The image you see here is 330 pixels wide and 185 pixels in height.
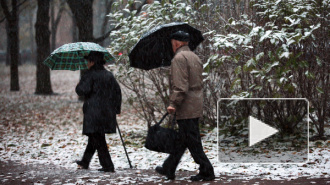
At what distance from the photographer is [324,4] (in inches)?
274

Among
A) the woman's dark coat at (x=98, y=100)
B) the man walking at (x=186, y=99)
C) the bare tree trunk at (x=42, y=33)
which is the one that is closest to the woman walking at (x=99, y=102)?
the woman's dark coat at (x=98, y=100)

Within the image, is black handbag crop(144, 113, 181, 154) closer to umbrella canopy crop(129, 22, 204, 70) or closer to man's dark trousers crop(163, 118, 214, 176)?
man's dark trousers crop(163, 118, 214, 176)

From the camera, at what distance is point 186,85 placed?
523 centimetres

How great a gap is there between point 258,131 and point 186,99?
217 cm

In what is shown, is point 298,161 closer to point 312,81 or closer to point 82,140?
point 312,81

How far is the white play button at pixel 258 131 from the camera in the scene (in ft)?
22.8

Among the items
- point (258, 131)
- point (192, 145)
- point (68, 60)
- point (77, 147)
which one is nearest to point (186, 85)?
point (192, 145)

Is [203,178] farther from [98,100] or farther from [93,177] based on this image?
[98,100]

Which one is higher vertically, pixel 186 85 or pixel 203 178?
pixel 186 85

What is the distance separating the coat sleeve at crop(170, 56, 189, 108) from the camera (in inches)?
204

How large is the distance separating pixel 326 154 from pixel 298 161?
24.0 inches

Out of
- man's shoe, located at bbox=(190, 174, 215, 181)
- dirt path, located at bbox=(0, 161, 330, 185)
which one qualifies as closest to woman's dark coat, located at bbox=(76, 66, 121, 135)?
→ dirt path, located at bbox=(0, 161, 330, 185)

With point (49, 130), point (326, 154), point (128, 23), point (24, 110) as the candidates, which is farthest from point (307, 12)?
point (24, 110)

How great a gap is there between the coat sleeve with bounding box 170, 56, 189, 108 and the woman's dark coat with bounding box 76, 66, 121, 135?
52.2 inches
